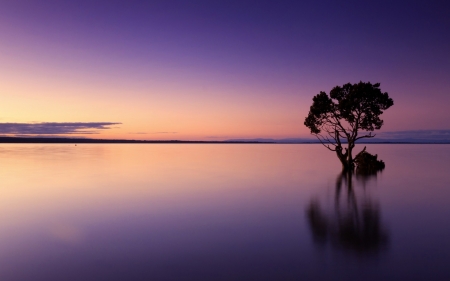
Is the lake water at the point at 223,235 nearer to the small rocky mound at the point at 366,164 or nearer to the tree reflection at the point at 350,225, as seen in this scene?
the tree reflection at the point at 350,225

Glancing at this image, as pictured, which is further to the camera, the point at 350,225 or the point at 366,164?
the point at 366,164

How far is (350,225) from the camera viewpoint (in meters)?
11.4

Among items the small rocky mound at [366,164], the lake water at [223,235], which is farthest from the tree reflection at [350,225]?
the small rocky mound at [366,164]

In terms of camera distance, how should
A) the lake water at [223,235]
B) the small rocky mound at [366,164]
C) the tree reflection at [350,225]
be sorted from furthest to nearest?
the small rocky mound at [366,164] → the tree reflection at [350,225] → the lake water at [223,235]

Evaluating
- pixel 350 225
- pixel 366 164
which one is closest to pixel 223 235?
pixel 350 225

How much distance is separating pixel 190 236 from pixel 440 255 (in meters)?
7.03

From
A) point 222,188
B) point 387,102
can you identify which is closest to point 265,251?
point 222,188

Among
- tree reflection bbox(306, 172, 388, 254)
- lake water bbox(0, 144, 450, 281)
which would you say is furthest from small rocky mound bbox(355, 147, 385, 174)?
tree reflection bbox(306, 172, 388, 254)

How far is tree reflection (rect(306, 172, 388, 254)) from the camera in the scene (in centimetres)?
910

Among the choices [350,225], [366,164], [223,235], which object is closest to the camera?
[223,235]

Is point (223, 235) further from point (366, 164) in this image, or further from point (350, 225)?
point (366, 164)

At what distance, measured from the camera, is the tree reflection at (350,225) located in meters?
9.10

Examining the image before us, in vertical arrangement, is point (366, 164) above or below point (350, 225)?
below

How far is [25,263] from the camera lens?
7887 mm
